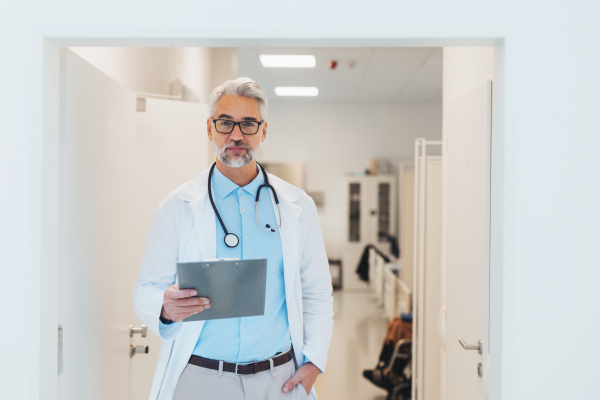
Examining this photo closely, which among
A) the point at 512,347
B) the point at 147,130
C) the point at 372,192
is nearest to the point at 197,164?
the point at 147,130

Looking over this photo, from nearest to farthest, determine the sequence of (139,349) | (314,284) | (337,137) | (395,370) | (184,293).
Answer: (184,293) < (314,284) < (139,349) < (395,370) < (337,137)

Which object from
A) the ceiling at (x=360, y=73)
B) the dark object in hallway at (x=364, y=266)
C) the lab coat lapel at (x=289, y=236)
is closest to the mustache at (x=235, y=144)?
the lab coat lapel at (x=289, y=236)

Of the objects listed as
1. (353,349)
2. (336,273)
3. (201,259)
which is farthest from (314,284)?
(336,273)

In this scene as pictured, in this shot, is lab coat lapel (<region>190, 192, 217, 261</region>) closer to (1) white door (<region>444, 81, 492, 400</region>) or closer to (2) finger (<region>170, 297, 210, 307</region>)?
(2) finger (<region>170, 297, 210, 307</region>)

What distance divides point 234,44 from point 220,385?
3.14ft

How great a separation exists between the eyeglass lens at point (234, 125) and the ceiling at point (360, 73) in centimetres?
333

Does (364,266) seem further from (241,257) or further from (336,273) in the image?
(241,257)

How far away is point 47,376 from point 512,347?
1.08 m

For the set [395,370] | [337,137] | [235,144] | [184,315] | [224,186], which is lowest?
[395,370]

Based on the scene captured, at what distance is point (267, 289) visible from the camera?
150 centimetres

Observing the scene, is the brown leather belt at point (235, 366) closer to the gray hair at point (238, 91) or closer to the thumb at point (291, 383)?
the thumb at point (291, 383)

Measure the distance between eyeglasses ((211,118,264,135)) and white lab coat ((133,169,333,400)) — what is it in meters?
0.17

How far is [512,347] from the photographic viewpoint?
106cm

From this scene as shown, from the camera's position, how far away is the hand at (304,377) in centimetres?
144
